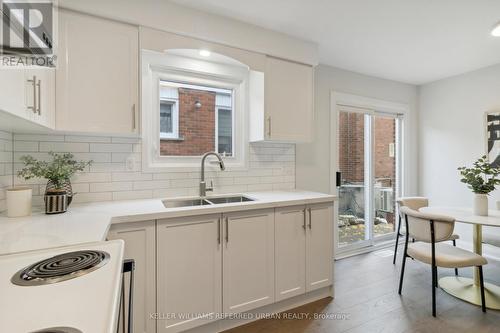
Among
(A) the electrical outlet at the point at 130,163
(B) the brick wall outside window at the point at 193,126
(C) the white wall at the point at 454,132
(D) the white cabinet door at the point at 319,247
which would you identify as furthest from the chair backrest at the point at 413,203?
(A) the electrical outlet at the point at 130,163

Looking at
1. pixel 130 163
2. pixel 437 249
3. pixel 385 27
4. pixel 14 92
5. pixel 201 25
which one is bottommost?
pixel 437 249

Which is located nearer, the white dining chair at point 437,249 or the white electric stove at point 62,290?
the white electric stove at point 62,290

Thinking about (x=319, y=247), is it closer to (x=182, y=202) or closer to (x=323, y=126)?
(x=182, y=202)

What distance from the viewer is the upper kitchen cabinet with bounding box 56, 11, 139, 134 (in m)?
1.70

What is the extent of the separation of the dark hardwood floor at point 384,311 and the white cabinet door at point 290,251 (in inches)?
9.2

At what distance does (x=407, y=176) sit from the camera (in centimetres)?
413

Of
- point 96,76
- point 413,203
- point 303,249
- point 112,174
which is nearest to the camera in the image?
point 96,76

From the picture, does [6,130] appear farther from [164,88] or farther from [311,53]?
[311,53]

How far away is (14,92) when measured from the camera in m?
1.12

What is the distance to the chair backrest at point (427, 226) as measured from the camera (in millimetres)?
2066

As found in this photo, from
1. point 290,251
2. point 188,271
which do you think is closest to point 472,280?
point 290,251

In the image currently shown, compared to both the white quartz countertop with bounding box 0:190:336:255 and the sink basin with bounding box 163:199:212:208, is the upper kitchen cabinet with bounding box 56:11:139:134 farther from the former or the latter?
the sink basin with bounding box 163:199:212:208

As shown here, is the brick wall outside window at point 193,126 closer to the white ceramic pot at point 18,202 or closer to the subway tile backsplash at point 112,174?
the subway tile backsplash at point 112,174

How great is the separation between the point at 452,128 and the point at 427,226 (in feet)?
7.96
